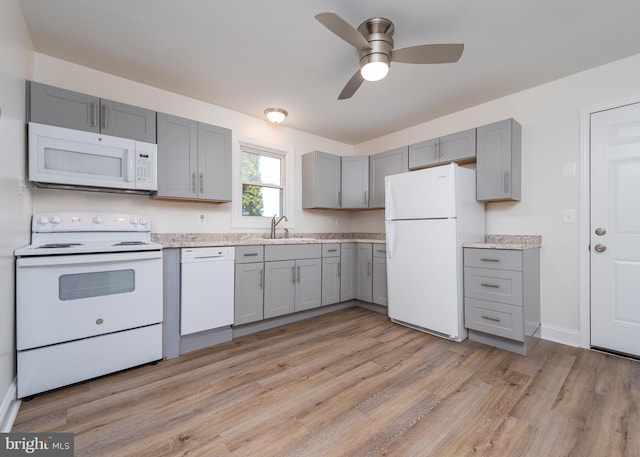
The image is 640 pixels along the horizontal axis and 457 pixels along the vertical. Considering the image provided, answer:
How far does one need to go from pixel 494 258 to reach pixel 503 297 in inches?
13.4

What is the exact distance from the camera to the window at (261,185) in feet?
11.3

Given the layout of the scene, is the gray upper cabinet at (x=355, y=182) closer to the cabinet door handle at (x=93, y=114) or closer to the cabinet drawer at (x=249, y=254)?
the cabinet drawer at (x=249, y=254)

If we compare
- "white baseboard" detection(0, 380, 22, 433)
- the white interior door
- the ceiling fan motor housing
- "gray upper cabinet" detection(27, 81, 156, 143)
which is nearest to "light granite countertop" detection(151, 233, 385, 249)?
"gray upper cabinet" detection(27, 81, 156, 143)

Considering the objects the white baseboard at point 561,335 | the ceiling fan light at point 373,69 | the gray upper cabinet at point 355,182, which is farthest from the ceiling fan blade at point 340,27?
the white baseboard at point 561,335

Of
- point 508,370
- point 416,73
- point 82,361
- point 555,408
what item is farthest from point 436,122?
point 82,361

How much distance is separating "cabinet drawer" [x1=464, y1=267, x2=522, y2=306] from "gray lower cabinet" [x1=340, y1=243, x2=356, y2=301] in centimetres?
144

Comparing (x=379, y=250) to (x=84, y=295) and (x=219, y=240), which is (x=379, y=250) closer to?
(x=219, y=240)

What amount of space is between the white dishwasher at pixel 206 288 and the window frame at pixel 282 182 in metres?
0.84

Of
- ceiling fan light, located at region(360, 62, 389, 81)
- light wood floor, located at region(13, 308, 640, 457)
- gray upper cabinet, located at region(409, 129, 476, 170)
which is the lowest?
light wood floor, located at region(13, 308, 640, 457)

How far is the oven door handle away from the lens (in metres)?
1.71

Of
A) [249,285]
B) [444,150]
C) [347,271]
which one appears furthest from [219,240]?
[444,150]

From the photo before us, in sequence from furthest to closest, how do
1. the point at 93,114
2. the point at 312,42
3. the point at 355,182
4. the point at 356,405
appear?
1. the point at 355,182
2. the point at 93,114
3. the point at 312,42
4. the point at 356,405

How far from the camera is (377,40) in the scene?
1921mm

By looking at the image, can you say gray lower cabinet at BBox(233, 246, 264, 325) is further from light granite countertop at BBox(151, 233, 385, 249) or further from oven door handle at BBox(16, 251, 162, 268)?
oven door handle at BBox(16, 251, 162, 268)
